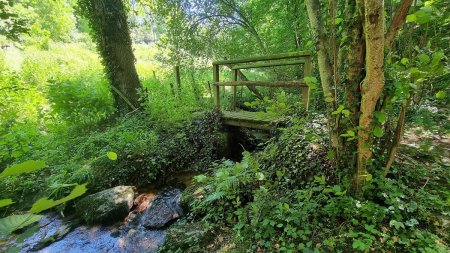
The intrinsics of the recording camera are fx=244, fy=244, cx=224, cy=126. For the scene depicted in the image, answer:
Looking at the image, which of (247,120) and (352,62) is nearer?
(352,62)

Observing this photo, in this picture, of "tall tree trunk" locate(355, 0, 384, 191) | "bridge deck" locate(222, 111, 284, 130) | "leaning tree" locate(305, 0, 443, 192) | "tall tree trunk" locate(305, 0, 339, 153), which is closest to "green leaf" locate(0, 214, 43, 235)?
"leaning tree" locate(305, 0, 443, 192)

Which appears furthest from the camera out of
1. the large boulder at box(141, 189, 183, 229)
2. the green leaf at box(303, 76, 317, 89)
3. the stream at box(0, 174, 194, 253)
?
the large boulder at box(141, 189, 183, 229)

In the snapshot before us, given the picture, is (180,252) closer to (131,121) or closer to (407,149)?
(407,149)

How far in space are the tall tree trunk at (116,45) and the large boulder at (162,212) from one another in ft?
9.92

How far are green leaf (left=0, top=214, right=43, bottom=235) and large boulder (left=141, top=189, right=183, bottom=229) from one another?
10.7 ft

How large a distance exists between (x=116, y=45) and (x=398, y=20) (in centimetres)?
602

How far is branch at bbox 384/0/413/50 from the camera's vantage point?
5.21 ft

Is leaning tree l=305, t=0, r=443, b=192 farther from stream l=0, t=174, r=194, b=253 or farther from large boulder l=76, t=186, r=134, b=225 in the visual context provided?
large boulder l=76, t=186, r=134, b=225

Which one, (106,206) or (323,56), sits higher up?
(323,56)

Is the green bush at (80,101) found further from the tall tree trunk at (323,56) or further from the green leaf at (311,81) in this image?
the green leaf at (311,81)

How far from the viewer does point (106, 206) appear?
12.1ft

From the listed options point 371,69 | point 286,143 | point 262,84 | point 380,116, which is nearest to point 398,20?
point 371,69

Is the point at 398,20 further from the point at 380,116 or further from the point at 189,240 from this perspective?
the point at 189,240

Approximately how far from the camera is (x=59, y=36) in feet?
60.8
